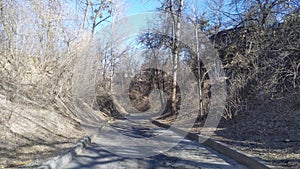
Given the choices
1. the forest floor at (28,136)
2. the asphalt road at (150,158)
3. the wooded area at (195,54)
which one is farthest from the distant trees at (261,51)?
the forest floor at (28,136)

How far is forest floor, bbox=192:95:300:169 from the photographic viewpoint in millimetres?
5473

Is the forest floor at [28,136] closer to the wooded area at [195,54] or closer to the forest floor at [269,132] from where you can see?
the wooded area at [195,54]

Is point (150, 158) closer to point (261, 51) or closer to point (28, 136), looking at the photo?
point (28, 136)

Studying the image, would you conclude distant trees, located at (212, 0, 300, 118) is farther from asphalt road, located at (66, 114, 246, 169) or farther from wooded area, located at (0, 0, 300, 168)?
asphalt road, located at (66, 114, 246, 169)

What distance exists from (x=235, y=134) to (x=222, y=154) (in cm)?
212

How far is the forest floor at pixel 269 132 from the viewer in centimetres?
547

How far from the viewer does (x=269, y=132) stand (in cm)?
753

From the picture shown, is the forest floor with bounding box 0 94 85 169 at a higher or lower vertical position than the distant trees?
lower

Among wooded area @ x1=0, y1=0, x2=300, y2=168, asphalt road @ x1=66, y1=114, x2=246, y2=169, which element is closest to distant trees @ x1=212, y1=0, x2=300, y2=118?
wooded area @ x1=0, y1=0, x2=300, y2=168

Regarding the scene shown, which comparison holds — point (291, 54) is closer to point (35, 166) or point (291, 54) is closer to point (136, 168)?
point (136, 168)

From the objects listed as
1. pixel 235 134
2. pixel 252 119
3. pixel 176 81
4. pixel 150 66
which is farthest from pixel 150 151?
pixel 150 66

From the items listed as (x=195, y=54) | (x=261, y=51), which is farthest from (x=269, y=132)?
(x=195, y=54)

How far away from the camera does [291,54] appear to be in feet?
27.0

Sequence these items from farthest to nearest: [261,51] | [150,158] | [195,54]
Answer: [195,54] < [261,51] < [150,158]
